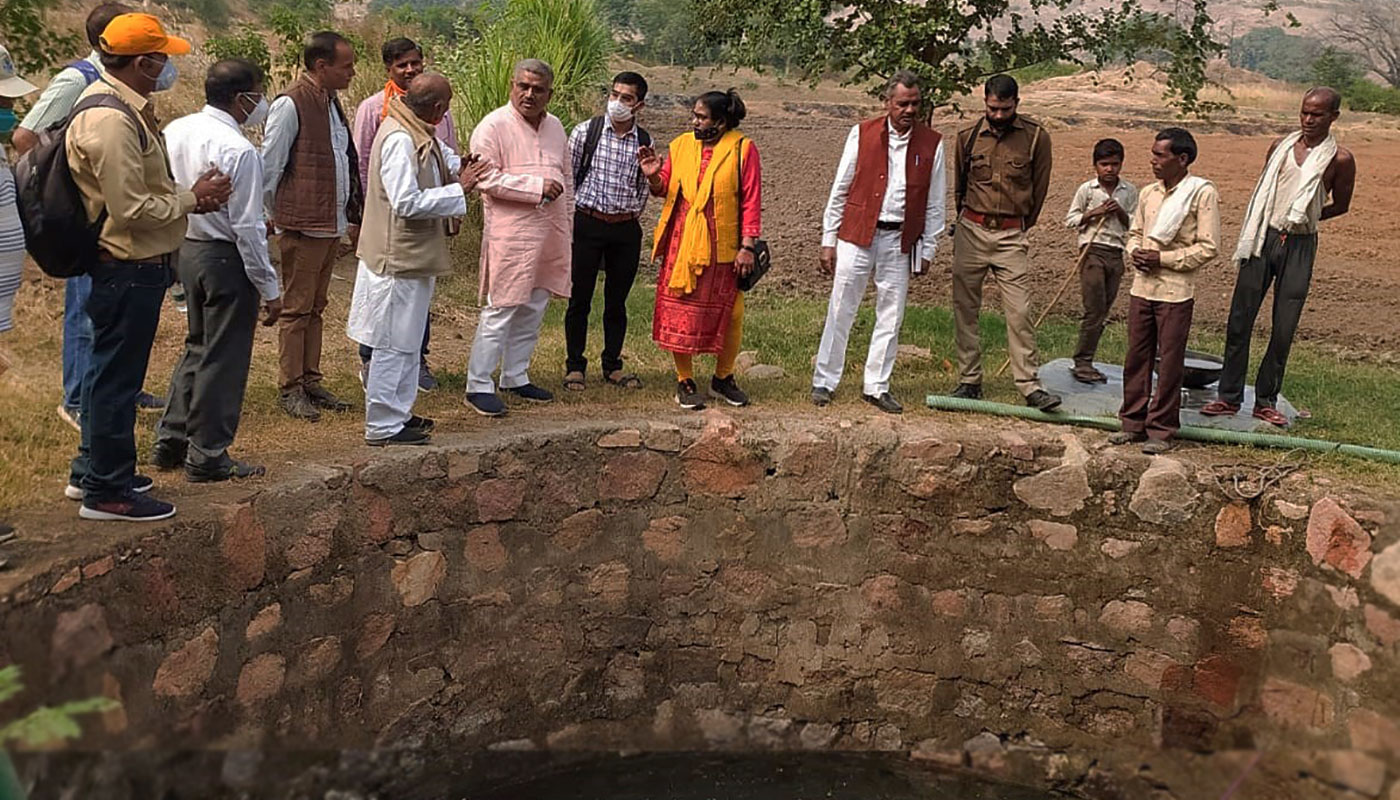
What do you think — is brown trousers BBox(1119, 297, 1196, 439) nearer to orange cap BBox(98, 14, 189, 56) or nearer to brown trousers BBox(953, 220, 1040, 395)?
brown trousers BBox(953, 220, 1040, 395)

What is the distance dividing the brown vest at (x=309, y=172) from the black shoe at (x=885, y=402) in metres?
2.90

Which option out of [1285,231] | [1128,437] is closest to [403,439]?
[1128,437]

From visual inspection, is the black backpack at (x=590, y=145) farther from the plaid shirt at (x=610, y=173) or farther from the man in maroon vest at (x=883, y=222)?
the man in maroon vest at (x=883, y=222)

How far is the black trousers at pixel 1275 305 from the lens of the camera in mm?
6484

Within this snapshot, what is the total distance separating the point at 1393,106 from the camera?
26.6 meters

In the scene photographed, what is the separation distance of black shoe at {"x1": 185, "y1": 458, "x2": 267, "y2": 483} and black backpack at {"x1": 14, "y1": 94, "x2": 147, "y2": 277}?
1.03m

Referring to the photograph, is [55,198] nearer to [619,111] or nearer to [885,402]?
[619,111]

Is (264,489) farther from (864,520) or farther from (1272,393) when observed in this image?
(1272,393)

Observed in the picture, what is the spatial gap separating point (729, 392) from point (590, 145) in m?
1.48

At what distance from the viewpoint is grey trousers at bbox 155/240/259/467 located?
16.0 feet

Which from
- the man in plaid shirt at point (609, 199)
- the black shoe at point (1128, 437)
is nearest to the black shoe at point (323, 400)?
the man in plaid shirt at point (609, 199)

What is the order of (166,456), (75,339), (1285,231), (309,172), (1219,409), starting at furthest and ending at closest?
(1219,409) → (1285,231) → (309,172) → (75,339) → (166,456)

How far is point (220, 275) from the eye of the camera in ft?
16.0

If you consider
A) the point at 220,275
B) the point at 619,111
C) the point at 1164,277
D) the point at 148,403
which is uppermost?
the point at 619,111
